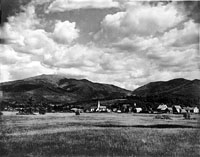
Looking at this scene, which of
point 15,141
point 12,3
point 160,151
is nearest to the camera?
point 160,151

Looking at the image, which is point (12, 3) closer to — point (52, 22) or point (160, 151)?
point (52, 22)

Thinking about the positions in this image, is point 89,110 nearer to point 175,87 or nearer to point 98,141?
point 175,87

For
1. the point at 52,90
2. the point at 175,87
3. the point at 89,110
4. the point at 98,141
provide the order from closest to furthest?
the point at 98,141, the point at 175,87, the point at 89,110, the point at 52,90

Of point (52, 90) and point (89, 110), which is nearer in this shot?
point (89, 110)

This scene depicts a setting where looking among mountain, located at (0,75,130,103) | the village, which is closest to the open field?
the village

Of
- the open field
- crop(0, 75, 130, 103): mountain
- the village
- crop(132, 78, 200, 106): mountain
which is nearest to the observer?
the open field

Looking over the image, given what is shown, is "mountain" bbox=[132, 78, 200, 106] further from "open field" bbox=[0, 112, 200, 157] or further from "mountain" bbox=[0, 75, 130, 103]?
"open field" bbox=[0, 112, 200, 157]

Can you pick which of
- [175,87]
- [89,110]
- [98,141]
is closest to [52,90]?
[89,110]

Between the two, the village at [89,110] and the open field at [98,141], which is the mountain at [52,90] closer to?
the village at [89,110]

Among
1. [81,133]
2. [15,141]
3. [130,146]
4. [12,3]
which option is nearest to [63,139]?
[81,133]

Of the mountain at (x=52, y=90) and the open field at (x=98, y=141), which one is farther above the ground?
the mountain at (x=52, y=90)

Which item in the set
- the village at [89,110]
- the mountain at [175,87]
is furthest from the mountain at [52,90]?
the mountain at [175,87]
